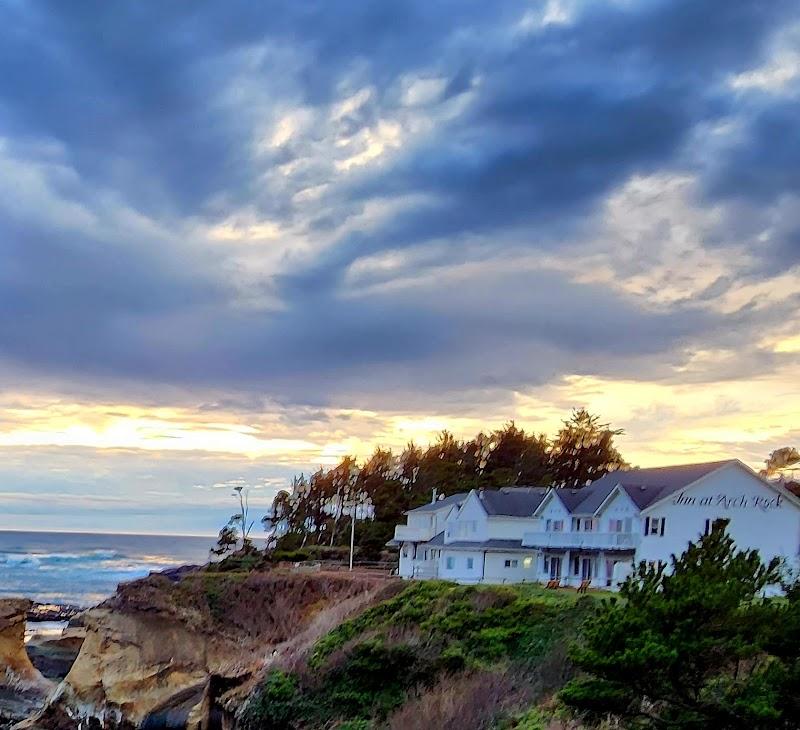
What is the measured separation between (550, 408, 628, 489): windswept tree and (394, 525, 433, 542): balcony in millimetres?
25384

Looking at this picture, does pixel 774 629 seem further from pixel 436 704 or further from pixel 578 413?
pixel 578 413

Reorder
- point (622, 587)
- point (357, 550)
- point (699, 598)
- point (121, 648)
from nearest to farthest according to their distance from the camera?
point (699, 598), point (622, 587), point (121, 648), point (357, 550)

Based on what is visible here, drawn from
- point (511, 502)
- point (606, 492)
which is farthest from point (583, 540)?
point (511, 502)

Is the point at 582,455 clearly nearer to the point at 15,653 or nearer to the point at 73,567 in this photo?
the point at 15,653

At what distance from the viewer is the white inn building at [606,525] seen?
40906 mm

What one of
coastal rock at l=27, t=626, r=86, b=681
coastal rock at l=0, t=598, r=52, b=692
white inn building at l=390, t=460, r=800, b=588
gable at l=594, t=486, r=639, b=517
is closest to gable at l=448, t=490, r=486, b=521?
white inn building at l=390, t=460, r=800, b=588

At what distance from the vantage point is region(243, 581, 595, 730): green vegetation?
29062 mm

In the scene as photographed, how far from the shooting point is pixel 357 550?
68812mm

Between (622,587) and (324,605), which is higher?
(622,587)

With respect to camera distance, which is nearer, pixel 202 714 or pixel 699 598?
pixel 699 598

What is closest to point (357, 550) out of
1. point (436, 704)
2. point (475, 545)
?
point (475, 545)

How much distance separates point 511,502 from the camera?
51000mm

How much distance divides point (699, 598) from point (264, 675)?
79.9 ft

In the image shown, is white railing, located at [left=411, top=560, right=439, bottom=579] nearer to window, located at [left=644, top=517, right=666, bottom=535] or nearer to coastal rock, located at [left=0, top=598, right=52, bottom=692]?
Answer: window, located at [left=644, top=517, right=666, bottom=535]
